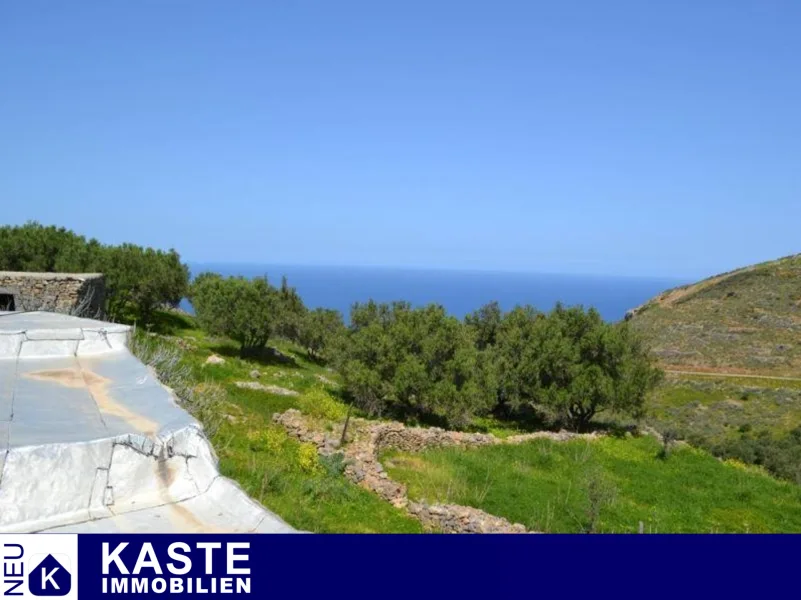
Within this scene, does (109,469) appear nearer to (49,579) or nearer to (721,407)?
(49,579)

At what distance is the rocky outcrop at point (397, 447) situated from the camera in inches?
529

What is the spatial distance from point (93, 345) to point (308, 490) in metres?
5.17

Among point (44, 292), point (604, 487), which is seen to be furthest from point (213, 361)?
point (604, 487)

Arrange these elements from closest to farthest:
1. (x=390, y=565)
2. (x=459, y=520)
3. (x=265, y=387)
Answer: (x=390, y=565) < (x=459, y=520) < (x=265, y=387)

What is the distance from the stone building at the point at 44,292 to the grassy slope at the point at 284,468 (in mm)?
4507

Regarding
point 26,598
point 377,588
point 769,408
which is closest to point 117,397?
point 26,598

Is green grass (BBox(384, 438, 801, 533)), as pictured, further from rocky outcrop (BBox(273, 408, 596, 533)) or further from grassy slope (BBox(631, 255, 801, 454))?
grassy slope (BBox(631, 255, 801, 454))

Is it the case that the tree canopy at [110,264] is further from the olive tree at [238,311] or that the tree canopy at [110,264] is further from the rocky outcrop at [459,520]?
the rocky outcrop at [459,520]

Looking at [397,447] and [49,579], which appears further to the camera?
Answer: [397,447]

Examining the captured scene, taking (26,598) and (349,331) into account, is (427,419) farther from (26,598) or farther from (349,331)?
(26,598)

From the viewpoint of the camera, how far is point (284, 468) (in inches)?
566

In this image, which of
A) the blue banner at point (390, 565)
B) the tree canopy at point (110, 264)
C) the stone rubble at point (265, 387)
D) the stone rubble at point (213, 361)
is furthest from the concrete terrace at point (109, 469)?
the tree canopy at point (110, 264)

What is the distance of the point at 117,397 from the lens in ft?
24.4

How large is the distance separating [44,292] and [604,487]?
1718 cm
